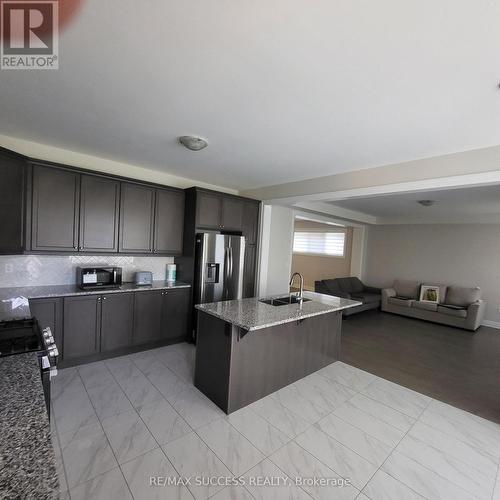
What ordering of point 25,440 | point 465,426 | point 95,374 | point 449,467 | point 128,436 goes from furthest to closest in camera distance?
point 95,374 < point 465,426 < point 128,436 < point 449,467 < point 25,440

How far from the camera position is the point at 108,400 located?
249 cm

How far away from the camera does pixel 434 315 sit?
590cm

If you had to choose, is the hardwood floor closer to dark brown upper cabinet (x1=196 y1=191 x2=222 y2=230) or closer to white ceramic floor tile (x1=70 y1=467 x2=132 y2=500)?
dark brown upper cabinet (x1=196 y1=191 x2=222 y2=230)

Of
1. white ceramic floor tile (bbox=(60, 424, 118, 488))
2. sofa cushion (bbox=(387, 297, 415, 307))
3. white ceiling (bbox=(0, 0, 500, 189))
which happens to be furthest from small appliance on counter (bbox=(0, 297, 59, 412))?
sofa cushion (bbox=(387, 297, 415, 307))

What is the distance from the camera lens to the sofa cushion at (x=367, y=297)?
20.8 ft

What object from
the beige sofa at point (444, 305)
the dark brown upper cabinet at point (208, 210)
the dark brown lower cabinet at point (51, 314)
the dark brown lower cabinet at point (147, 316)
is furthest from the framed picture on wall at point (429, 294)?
the dark brown lower cabinet at point (51, 314)

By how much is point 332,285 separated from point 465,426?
3.99 m

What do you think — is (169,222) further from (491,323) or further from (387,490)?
(491,323)

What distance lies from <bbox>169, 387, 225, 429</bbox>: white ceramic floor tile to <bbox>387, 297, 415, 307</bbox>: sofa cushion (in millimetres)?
5577

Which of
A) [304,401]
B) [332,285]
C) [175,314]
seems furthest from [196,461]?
[332,285]

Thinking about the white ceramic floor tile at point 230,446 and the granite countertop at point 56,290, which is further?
the granite countertop at point 56,290

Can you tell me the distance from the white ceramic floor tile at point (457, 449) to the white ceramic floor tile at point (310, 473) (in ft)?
3.09

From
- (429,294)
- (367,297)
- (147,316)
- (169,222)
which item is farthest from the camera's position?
(367,297)

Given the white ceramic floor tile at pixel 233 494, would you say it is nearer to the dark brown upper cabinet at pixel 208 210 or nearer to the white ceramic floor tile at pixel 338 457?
the white ceramic floor tile at pixel 338 457
